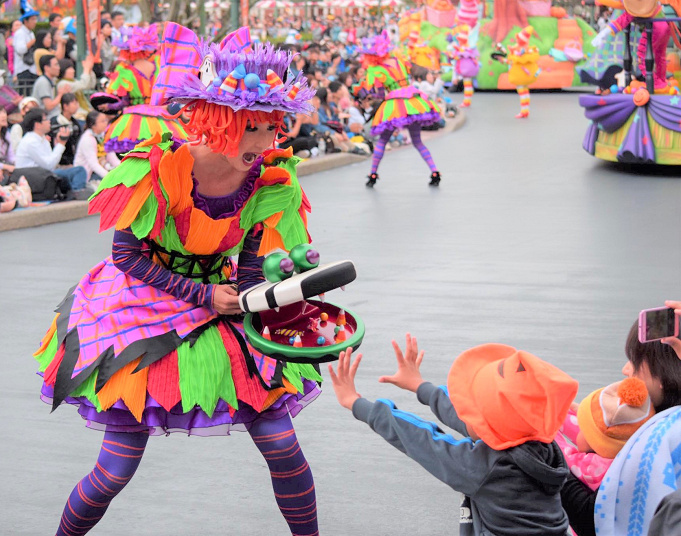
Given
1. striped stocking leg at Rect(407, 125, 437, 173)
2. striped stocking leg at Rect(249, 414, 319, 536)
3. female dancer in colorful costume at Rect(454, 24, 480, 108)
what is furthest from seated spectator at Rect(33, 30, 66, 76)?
female dancer in colorful costume at Rect(454, 24, 480, 108)

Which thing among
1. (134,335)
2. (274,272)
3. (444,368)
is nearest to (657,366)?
(274,272)

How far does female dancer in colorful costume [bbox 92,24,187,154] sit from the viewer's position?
33.7ft

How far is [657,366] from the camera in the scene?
10.2 ft

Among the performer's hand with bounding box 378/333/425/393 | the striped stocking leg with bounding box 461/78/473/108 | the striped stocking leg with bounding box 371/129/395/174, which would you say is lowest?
the striped stocking leg with bounding box 461/78/473/108

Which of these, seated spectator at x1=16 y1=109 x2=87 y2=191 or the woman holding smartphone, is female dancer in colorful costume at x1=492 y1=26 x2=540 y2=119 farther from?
the woman holding smartphone

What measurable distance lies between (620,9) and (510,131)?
15.0 ft

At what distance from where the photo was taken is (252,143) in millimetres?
3299

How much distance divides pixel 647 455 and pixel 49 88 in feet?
37.7

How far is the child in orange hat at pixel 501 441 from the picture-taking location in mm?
2566

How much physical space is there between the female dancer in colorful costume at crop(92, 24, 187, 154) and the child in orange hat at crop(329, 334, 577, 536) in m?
7.65

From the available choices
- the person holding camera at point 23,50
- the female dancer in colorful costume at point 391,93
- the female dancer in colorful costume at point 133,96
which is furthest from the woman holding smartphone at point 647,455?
the person holding camera at point 23,50

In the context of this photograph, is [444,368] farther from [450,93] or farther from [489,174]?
[450,93]

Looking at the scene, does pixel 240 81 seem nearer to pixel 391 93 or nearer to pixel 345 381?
pixel 345 381

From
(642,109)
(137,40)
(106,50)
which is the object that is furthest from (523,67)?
(137,40)
